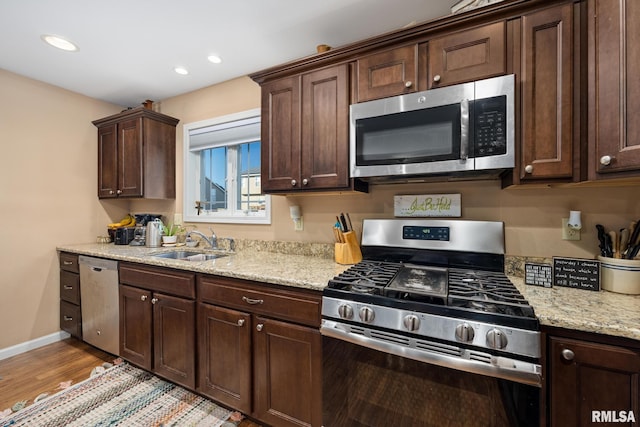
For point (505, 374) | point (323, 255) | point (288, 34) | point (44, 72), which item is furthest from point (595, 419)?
point (44, 72)

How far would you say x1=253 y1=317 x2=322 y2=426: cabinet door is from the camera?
1.31 meters

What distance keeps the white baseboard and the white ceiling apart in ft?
7.87

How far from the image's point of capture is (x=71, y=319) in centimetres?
257

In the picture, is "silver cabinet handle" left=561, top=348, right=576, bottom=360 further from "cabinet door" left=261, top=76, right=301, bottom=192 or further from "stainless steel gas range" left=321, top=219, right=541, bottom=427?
"cabinet door" left=261, top=76, right=301, bottom=192

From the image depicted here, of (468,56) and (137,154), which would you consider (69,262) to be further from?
(468,56)

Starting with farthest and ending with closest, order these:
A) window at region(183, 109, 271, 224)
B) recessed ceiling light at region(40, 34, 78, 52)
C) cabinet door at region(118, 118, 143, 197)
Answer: cabinet door at region(118, 118, 143, 197), window at region(183, 109, 271, 224), recessed ceiling light at region(40, 34, 78, 52)

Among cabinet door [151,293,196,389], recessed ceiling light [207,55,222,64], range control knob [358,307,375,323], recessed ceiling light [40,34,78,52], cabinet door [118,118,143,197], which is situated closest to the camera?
range control knob [358,307,375,323]

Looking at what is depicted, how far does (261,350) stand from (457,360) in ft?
3.18

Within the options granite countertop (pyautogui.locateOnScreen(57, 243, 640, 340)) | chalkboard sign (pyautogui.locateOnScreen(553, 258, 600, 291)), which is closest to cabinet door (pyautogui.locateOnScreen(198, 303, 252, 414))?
granite countertop (pyautogui.locateOnScreen(57, 243, 640, 340))

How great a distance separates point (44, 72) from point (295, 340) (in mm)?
3120

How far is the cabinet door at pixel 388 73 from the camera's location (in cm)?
143

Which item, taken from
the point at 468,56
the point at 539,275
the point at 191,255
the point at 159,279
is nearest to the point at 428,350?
the point at 539,275

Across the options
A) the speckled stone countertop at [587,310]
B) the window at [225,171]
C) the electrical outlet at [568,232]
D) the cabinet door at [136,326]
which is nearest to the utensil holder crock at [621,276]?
the speckled stone countertop at [587,310]

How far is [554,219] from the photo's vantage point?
4.69 ft
